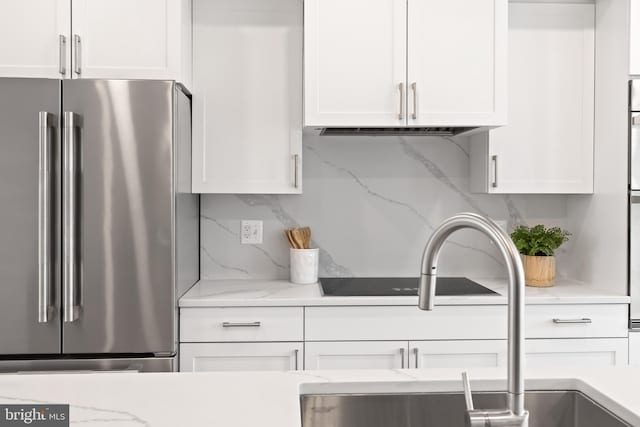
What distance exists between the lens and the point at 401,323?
236 centimetres

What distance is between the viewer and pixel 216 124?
8.46 feet

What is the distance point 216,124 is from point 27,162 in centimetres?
80

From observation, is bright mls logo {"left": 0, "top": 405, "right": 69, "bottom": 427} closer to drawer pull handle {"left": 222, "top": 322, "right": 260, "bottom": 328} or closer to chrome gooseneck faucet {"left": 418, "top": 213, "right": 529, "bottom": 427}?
chrome gooseneck faucet {"left": 418, "top": 213, "right": 529, "bottom": 427}

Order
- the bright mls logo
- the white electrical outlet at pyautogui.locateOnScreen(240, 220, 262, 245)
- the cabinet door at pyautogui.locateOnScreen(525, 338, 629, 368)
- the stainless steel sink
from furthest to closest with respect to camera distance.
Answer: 1. the white electrical outlet at pyautogui.locateOnScreen(240, 220, 262, 245)
2. the cabinet door at pyautogui.locateOnScreen(525, 338, 629, 368)
3. the stainless steel sink
4. the bright mls logo

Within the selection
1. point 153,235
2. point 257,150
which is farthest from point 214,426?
point 257,150

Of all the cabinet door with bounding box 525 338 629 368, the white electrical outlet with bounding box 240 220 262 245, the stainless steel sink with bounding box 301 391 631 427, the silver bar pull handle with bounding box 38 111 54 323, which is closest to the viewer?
the stainless steel sink with bounding box 301 391 631 427

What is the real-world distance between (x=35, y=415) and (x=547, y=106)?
2.46m

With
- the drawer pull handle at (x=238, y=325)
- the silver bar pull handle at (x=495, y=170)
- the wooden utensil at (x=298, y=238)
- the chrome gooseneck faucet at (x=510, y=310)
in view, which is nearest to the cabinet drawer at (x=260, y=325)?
the drawer pull handle at (x=238, y=325)

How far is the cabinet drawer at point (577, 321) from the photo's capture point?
2387 mm

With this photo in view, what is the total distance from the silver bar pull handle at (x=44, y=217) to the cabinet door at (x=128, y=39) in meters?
0.32

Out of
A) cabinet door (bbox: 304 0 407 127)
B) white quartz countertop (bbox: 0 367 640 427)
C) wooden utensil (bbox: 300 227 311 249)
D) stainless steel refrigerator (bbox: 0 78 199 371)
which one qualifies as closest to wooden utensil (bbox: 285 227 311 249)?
wooden utensil (bbox: 300 227 311 249)

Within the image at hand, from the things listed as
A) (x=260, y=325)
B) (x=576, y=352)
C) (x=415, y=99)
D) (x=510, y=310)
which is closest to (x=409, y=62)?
(x=415, y=99)

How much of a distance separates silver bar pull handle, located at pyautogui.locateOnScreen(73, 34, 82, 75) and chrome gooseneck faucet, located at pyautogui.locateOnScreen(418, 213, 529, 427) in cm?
194

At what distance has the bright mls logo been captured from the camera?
3.09 ft
